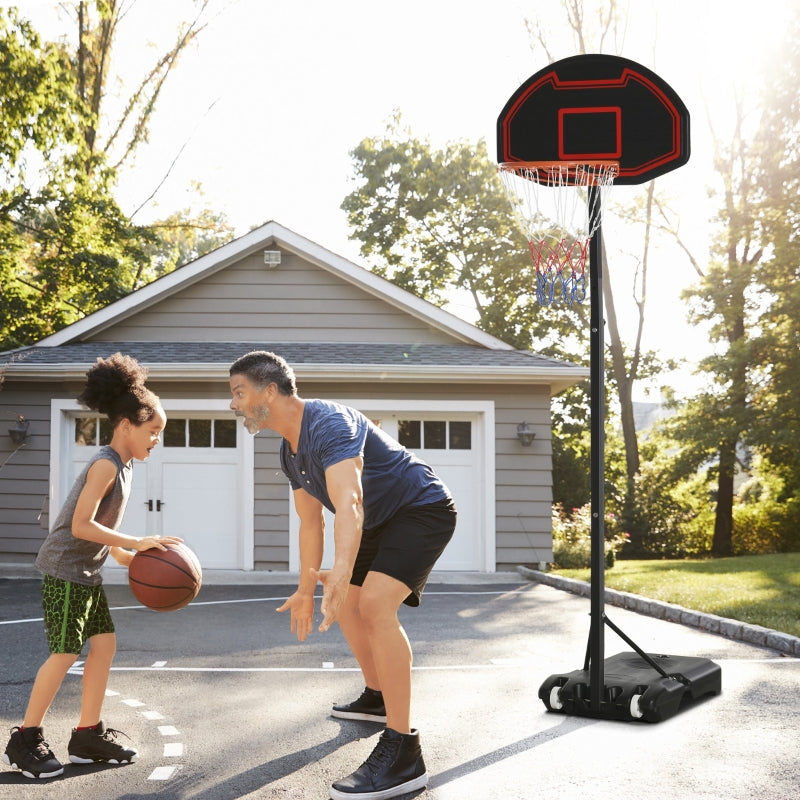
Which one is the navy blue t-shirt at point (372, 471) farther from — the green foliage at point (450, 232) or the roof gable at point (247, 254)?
the green foliage at point (450, 232)

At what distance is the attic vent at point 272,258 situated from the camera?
15.6 metres

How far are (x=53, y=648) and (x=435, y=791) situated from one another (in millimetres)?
1716

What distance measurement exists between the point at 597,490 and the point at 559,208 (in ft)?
6.44

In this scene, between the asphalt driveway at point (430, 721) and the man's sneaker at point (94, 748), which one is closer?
the asphalt driveway at point (430, 721)

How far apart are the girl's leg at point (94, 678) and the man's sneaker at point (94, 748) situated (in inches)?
Answer: 1.5

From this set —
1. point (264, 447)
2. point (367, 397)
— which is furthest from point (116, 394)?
point (367, 397)

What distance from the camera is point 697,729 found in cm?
487

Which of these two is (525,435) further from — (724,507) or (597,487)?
(724,507)

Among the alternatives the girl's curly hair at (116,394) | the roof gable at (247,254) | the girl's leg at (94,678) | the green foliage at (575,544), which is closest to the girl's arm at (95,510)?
the girl's curly hair at (116,394)

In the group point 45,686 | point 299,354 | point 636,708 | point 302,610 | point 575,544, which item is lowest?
point 575,544

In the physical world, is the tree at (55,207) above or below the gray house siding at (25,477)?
above

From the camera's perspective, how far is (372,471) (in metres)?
4.23

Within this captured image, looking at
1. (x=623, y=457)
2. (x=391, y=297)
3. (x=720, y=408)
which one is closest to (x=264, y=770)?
(x=391, y=297)

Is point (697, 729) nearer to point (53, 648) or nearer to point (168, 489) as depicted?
point (53, 648)
